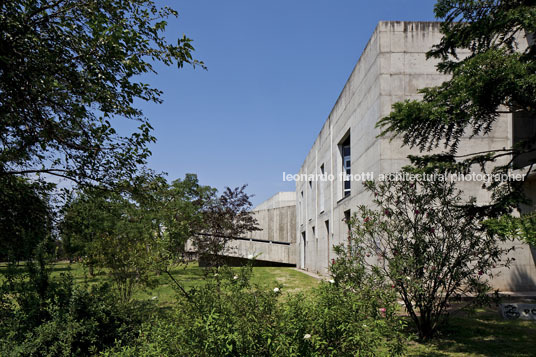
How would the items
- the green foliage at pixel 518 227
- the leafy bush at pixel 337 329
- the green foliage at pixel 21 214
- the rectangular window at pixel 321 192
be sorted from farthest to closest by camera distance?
the rectangular window at pixel 321 192 → the green foliage at pixel 21 214 → the green foliage at pixel 518 227 → the leafy bush at pixel 337 329

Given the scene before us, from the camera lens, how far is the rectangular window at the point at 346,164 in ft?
52.1

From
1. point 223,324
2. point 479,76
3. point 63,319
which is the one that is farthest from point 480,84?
point 63,319

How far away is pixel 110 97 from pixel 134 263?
3332 millimetres

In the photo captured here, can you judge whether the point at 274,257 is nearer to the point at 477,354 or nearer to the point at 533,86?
the point at 477,354

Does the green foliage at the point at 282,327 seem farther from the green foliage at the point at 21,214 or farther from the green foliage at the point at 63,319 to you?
the green foliage at the point at 21,214

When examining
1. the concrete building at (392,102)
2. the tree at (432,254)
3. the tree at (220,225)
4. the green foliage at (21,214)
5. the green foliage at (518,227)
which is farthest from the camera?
the tree at (220,225)

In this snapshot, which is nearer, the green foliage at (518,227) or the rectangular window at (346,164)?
the green foliage at (518,227)

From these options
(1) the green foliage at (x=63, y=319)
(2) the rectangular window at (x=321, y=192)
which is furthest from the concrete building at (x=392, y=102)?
(1) the green foliage at (x=63, y=319)

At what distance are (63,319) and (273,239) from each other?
26.7 m

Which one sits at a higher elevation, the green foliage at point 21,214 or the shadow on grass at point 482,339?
the green foliage at point 21,214

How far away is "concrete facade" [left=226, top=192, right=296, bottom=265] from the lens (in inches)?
1123

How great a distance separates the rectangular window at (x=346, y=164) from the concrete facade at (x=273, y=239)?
11.0 m

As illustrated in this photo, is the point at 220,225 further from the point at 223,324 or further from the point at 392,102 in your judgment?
the point at 223,324

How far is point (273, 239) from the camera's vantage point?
32125mm
